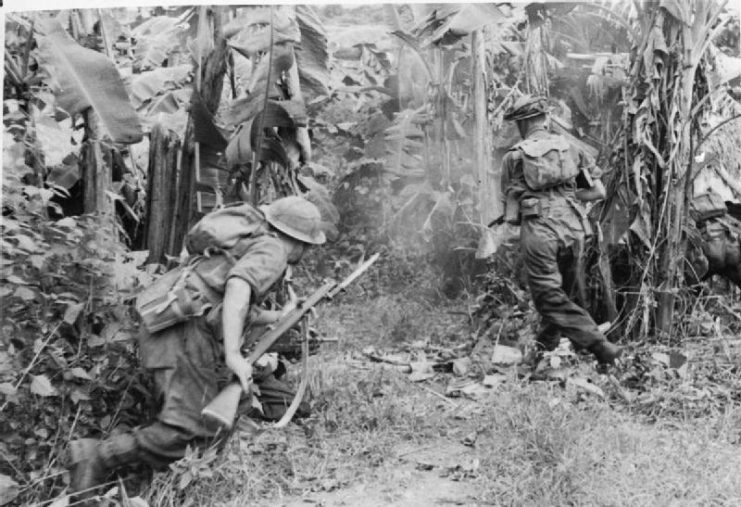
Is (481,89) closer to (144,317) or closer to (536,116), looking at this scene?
(536,116)

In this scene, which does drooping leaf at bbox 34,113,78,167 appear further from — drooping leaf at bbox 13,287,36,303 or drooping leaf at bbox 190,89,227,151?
drooping leaf at bbox 13,287,36,303

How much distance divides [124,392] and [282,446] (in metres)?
0.61

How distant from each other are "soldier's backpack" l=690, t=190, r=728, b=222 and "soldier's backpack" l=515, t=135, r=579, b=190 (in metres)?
0.59

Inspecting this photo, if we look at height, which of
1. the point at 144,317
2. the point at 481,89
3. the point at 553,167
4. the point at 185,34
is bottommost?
the point at 144,317

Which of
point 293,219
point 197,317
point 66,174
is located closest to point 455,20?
point 293,219

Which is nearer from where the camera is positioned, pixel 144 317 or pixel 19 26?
pixel 144 317

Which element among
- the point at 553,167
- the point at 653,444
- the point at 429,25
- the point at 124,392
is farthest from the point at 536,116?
the point at 124,392

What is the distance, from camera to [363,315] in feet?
11.4

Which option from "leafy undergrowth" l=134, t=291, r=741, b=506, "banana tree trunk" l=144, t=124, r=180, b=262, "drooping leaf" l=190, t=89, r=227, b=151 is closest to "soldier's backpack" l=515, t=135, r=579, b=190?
"leafy undergrowth" l=134, t=291, r=741, b=506

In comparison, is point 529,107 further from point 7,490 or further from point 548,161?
point 7,490

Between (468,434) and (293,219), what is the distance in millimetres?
1053

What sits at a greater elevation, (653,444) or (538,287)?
(538,287)

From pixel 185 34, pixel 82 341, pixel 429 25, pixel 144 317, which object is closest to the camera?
pixel 144 317

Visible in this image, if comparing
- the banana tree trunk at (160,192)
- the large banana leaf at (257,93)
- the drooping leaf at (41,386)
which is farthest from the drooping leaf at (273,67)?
the drooping leaf at (41,386)
